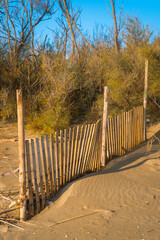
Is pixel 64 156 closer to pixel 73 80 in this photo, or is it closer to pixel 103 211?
pixel 103 211

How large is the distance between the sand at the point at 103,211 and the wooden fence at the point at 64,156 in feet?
0.89

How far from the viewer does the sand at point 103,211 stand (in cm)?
328

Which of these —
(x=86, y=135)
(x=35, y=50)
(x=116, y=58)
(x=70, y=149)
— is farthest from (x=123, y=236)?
(x=35, y=50)

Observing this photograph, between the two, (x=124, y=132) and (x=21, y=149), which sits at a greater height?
(x=21, y=149)

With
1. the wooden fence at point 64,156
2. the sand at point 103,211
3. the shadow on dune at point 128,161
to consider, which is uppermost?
the wooden fence at point 64,156

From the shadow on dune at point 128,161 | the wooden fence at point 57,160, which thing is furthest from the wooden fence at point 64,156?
the shadow on dune at point 128,161

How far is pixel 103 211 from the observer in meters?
3.81

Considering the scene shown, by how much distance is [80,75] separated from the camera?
42.1ft

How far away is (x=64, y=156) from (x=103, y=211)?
1307 millimetres

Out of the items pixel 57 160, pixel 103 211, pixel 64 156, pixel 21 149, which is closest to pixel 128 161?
pixel 64 156

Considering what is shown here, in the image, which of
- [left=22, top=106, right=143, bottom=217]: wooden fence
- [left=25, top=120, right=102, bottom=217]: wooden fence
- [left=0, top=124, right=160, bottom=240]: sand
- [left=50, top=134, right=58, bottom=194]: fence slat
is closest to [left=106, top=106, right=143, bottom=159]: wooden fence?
[left=22, top=106, right=143, bottom=217]: wooden fence

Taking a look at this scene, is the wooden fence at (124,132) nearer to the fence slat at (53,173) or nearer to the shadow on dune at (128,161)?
the shadow on dune at (128,161)

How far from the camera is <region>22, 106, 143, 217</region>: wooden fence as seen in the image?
4027 mm

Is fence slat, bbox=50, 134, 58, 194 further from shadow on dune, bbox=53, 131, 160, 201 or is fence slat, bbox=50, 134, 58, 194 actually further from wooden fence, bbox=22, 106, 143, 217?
shadow on dune, bbox=53, 131, 160, 201
